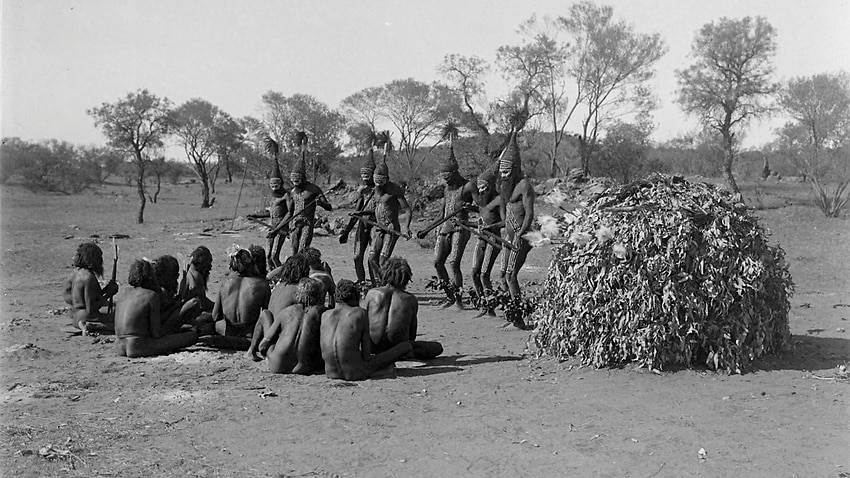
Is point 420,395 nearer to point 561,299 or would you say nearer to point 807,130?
point 561,299

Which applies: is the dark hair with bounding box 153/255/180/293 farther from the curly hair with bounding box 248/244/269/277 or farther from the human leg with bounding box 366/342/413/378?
the human leg with bounding box 366/342/413/378

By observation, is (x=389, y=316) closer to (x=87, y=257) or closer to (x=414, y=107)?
(x=87, y=257)

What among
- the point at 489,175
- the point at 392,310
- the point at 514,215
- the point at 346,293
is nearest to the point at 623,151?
the point at 489,175

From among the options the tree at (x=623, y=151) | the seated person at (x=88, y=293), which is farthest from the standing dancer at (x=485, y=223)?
the tree at (x=623, y=151)

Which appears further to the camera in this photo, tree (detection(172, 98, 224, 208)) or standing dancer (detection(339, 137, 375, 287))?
tree (detection(172, 98, 224, 208))

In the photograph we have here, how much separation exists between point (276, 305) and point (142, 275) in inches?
53.9

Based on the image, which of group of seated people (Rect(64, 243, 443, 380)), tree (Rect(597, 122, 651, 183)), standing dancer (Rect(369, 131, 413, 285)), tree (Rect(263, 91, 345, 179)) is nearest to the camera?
group of seated people (Rect(64, 243, 443, 380))

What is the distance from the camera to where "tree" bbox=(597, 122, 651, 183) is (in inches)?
1255

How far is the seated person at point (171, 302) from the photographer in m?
8.05

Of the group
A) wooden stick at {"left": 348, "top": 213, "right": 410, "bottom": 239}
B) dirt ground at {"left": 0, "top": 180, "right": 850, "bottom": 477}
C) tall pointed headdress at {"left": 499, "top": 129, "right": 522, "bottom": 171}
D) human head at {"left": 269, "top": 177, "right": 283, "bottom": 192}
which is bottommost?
dirt ground at {"left": 0, "top": 180, "right": 850, "bottom": 477}

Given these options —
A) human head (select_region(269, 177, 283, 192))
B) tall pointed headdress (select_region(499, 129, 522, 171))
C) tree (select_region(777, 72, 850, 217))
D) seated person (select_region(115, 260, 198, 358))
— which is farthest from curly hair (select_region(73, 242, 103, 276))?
tree (select_region(777, 72, 850, 217))

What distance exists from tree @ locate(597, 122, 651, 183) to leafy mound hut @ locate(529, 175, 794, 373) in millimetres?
23195

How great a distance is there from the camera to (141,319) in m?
7.56

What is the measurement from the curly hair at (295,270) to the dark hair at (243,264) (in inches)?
25.0
